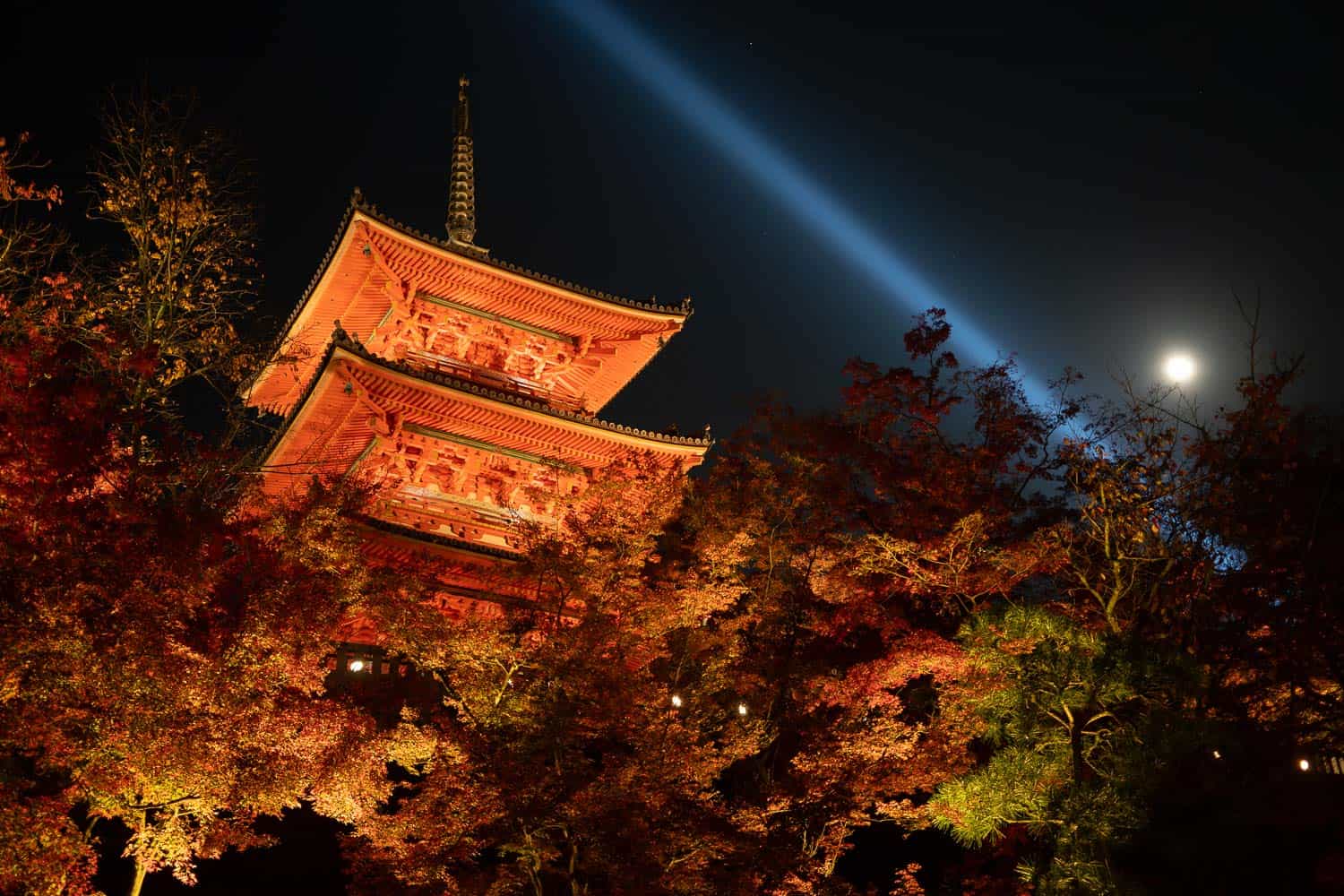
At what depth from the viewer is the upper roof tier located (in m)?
20.7

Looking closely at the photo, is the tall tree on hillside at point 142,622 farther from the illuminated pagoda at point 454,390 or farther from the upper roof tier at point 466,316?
the upper roof tier at point 466,316

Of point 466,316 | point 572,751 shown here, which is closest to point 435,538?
point 466,316

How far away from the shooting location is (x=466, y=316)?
71.8ft

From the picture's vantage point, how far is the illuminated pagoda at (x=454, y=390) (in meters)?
18.4

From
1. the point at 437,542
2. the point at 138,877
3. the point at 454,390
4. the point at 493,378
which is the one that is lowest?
the point at 138,877

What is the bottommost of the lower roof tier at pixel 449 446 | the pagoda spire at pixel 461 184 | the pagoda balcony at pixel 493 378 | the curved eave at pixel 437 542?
the curved eave at pixel 437 542

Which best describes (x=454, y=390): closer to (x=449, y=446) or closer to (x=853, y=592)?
(x=449, y=446)

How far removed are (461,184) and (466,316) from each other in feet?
17.3

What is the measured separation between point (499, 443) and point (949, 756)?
10729mm

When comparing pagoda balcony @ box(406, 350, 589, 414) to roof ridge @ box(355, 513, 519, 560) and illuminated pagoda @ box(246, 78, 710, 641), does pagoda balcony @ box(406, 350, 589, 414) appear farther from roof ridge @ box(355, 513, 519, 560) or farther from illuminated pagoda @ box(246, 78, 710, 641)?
roof ridge @ box(355, 513, 519, 560)

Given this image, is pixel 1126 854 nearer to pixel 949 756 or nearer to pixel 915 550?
pixel 949 756

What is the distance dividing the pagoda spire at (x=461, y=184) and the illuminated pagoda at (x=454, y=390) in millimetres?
2215

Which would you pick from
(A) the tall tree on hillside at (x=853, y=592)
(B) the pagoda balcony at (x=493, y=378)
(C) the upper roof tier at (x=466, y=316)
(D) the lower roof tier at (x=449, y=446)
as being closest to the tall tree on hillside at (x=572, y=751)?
(A) the tall tree on hillside at (x=853, y=592)

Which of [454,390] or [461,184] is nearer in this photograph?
[454,390]
